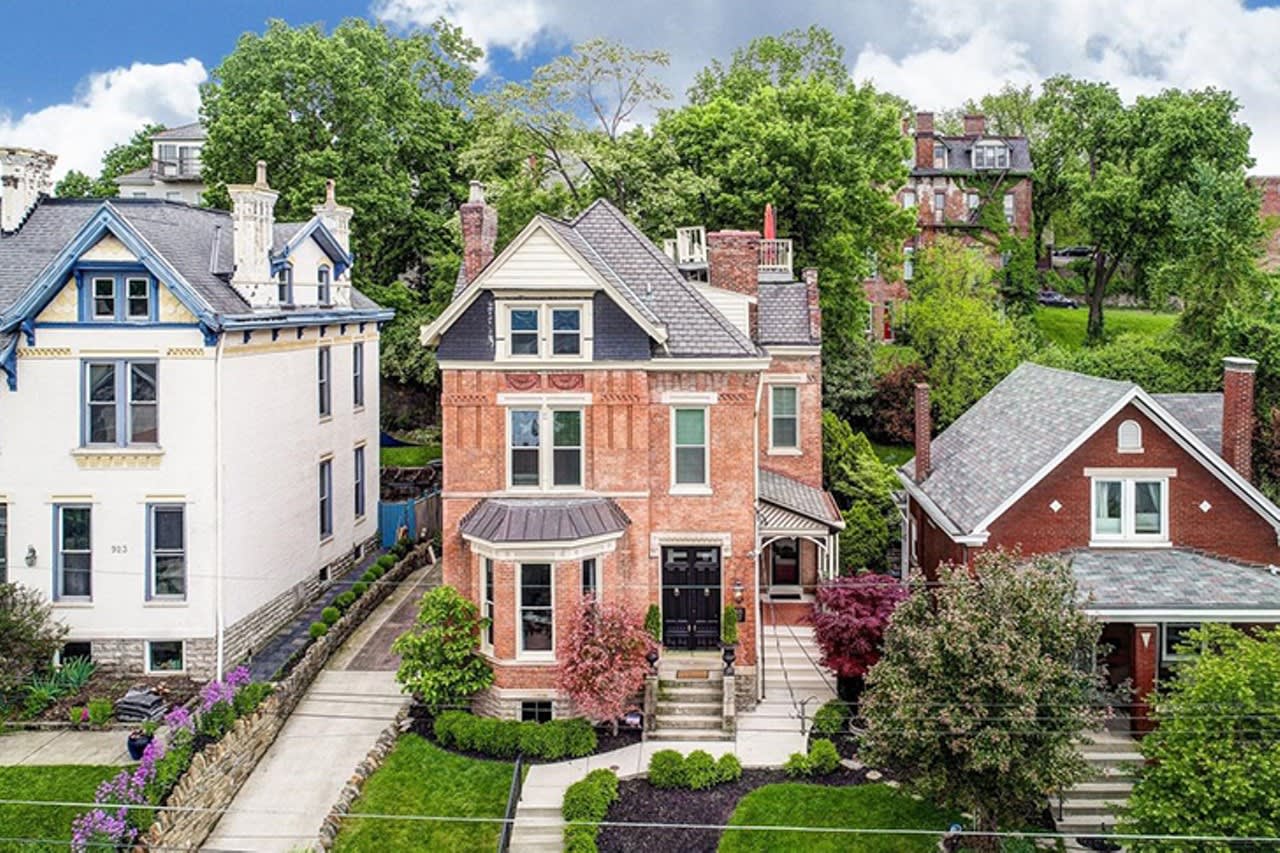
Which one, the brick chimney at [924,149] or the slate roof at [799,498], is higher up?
the brick chimney at [924,149]

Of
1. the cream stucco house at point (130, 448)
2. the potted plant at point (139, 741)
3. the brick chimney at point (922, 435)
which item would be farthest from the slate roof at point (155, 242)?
the brick chimney at point (922, 435)

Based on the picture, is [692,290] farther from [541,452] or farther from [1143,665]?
[1143,665]

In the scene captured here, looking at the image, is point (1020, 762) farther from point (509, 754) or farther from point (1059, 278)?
point (1059, 278)

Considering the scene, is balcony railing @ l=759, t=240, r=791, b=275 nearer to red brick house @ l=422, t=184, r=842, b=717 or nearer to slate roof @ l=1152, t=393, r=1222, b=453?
red brick house @ l=422, t=184, r=842, b=717

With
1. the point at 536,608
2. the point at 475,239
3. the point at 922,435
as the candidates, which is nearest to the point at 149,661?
the point at 536,608

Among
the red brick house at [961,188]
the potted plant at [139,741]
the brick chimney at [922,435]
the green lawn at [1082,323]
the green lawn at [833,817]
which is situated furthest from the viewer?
the red brick house at [961,188]

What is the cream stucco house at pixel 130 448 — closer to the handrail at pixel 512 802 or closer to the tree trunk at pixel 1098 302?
the handrail at pixel 512 802

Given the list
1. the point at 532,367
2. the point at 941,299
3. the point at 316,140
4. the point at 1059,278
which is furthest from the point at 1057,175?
the point at 532,367
